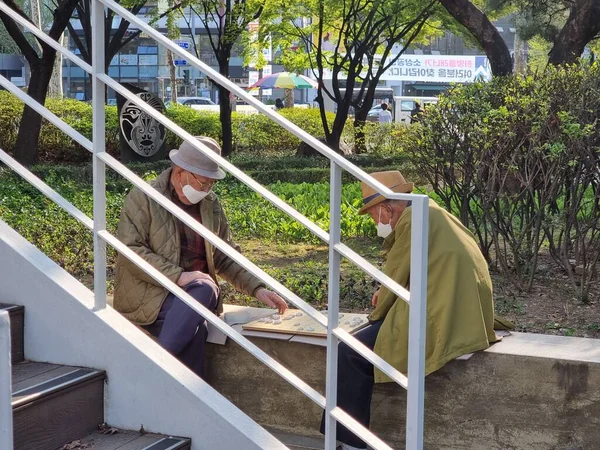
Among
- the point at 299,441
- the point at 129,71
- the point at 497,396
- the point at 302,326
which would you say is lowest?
the point at 299,441

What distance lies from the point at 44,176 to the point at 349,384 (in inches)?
381

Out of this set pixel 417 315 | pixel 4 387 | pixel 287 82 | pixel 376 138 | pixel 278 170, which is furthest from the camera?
pixel 287 82

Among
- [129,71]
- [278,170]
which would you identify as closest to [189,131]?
[278,170]

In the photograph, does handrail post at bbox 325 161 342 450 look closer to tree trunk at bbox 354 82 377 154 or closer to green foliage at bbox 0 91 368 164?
green foliage at bbox 0 91 368 164

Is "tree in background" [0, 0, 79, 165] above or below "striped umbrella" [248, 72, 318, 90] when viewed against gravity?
below

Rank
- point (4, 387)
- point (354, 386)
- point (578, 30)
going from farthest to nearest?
point (578, 30) → point (354, 386) → point (4, 387)

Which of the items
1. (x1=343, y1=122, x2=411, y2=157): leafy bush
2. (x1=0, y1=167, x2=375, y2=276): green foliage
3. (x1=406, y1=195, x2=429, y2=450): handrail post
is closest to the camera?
(x1=406, y1=195, x2=429, y2=450): handrail post

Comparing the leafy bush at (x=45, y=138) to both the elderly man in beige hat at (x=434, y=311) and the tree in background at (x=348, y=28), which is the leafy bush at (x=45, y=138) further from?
the elderly man in beige hat at (x=434, y=311)

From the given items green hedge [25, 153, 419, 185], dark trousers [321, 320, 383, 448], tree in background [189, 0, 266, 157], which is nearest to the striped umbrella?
tree in background [189, 0, 266, 157]

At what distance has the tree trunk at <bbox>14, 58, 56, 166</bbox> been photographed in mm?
14219

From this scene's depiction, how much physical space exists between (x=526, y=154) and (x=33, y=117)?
10.2m

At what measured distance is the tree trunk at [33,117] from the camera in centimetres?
1422

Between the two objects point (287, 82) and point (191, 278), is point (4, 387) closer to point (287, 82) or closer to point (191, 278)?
point (191, 278)

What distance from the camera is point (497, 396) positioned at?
4043 millimetres
